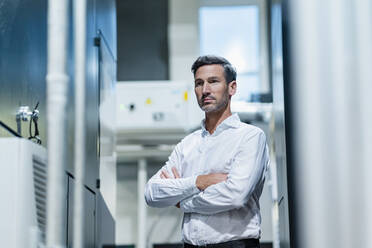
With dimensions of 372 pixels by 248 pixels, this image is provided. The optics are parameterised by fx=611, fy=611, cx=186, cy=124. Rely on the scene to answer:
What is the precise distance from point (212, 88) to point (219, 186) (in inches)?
15.0

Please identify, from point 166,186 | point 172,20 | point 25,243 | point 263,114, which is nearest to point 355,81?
point 166,186

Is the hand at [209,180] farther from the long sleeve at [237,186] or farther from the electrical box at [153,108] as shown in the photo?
the electrical box at [153,108]

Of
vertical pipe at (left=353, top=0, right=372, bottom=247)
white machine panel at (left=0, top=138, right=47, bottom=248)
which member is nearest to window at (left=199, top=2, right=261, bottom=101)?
vertical pipe at (left=353, top=0, right=372, bottom=247)

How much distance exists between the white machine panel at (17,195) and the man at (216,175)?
2.06 ft

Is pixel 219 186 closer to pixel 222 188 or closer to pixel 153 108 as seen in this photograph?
pixel 222 188

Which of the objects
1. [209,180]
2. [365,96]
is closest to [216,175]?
[209,180]

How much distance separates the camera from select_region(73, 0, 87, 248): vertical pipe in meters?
1.23

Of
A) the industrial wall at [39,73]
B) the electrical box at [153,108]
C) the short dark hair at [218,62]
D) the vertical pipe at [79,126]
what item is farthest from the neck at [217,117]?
the electrical box at [153,108]

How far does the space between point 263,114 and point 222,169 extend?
2910 mm

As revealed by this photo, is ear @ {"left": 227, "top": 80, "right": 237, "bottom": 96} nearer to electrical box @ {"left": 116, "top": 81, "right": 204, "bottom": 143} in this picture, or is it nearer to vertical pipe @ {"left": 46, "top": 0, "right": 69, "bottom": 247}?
vertical pipe @ {"left": 46, "top": 0, "right": 69, "bottom": 247}

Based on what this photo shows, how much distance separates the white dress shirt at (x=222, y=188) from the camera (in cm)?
205

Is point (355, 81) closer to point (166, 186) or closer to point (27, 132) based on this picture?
point (166, 186)

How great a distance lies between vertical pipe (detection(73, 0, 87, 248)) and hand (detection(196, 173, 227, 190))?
89 centimetres

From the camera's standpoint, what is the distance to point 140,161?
201 inches
